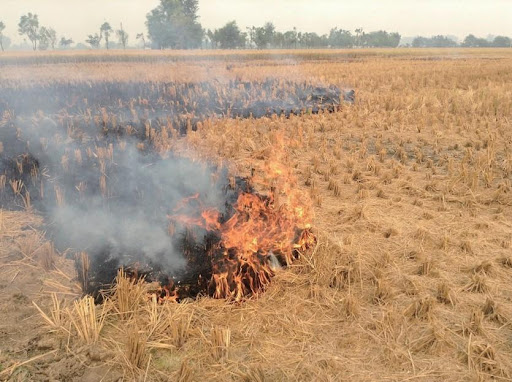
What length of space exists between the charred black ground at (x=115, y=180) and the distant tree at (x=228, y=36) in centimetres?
6955

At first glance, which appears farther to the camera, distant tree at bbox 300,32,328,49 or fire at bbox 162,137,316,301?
distant tree at bbox 300,32,328,49

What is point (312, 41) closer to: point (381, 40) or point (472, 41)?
point (381, 40)

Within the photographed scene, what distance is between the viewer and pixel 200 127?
941 centimetres

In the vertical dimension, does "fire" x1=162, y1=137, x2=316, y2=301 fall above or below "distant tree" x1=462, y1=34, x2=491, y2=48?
below

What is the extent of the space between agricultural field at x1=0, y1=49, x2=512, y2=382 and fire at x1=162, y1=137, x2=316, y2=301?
0.06 ft

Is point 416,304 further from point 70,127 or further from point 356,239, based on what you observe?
point 70,127

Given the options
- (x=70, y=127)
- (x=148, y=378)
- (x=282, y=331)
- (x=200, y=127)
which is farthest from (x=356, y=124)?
(x=148, y=378)

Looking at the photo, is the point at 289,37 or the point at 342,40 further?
the point at 342,40

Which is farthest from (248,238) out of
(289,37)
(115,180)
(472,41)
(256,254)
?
(472,41)

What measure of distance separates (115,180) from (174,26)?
70.0 m

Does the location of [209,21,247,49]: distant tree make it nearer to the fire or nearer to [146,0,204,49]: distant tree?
[146,0,204,49]: distant tree

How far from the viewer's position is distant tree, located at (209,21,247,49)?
7650 centimetres

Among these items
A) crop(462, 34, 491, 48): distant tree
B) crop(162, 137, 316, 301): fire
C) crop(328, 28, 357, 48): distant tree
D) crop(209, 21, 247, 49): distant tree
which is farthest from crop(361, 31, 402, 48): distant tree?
crop(162, 137, 316, 301): fire

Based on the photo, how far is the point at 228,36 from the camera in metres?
76.5
